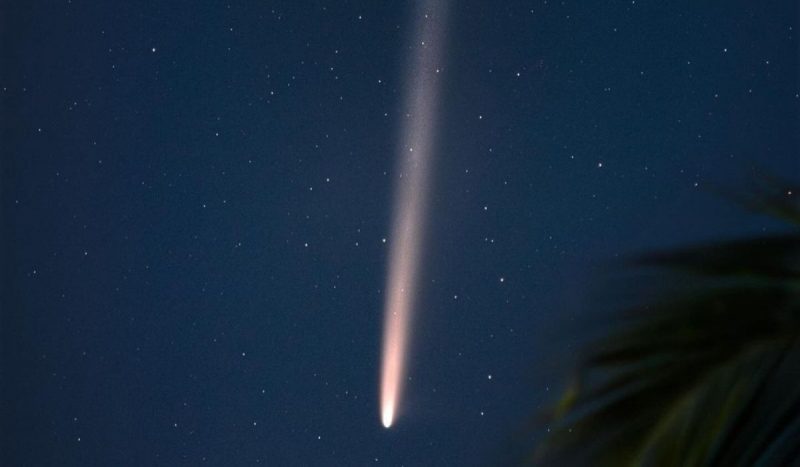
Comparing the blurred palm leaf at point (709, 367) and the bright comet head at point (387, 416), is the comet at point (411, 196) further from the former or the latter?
the blurred palm leaf at point (709, 367)

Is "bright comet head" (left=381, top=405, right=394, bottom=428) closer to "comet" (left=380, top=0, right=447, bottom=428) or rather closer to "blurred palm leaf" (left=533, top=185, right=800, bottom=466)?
"comet" (left=380, top=0, right=447, bottom=428)

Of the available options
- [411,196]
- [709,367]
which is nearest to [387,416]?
[411,196]

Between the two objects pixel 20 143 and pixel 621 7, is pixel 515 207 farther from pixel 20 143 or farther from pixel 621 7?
pixel 20 143

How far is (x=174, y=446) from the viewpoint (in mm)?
731

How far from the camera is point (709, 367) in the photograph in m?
0.52

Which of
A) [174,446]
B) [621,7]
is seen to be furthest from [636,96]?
[174,446]

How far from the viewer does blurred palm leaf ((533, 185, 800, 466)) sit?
496mm

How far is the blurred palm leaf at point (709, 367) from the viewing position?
496 millimetres

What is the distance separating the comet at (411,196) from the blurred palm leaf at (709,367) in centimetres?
16

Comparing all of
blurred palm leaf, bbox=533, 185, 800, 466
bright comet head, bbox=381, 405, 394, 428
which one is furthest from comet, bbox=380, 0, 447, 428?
blurred palm leaf, bbox=533, 185, 800, 466

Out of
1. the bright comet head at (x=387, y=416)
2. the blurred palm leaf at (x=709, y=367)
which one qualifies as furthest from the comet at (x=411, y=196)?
the blurred palm leaf at (x=709, y=367)

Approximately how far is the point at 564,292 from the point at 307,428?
0.20 meters

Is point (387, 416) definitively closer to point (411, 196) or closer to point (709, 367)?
point (411, 196)

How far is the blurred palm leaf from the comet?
159mm
